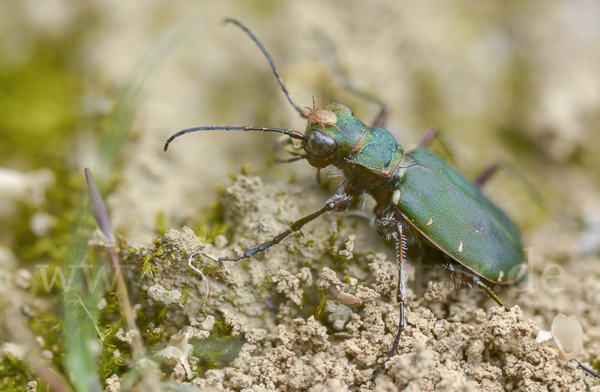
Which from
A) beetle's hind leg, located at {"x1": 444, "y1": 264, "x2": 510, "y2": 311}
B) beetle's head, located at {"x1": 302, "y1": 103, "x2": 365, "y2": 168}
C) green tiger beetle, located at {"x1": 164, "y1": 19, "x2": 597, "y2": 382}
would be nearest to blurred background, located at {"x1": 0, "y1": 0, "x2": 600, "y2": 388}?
beetle's head, located at {"x1": 302, "y1": 103, "x2": 365, "y2": 168}

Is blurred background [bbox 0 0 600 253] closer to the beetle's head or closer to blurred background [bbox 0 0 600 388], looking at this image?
blurred background [bbox 0 0 600 388]

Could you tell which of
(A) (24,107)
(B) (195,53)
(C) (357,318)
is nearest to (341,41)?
(B) (195,53)

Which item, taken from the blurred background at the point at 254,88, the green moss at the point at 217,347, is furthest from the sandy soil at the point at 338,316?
the blurred background at the point at 254,88

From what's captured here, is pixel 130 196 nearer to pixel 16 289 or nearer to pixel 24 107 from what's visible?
pixel 16 289

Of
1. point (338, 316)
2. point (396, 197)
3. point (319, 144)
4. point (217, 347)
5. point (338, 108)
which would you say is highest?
point (338, 108)

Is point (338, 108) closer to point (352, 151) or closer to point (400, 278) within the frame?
point (352, 151)

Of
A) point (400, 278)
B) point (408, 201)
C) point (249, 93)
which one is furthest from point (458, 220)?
point (249, 93)

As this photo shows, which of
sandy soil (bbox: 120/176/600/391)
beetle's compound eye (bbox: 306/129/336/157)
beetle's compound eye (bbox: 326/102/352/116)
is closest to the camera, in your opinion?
sandy soil (bbox: 120/176/600/391)
